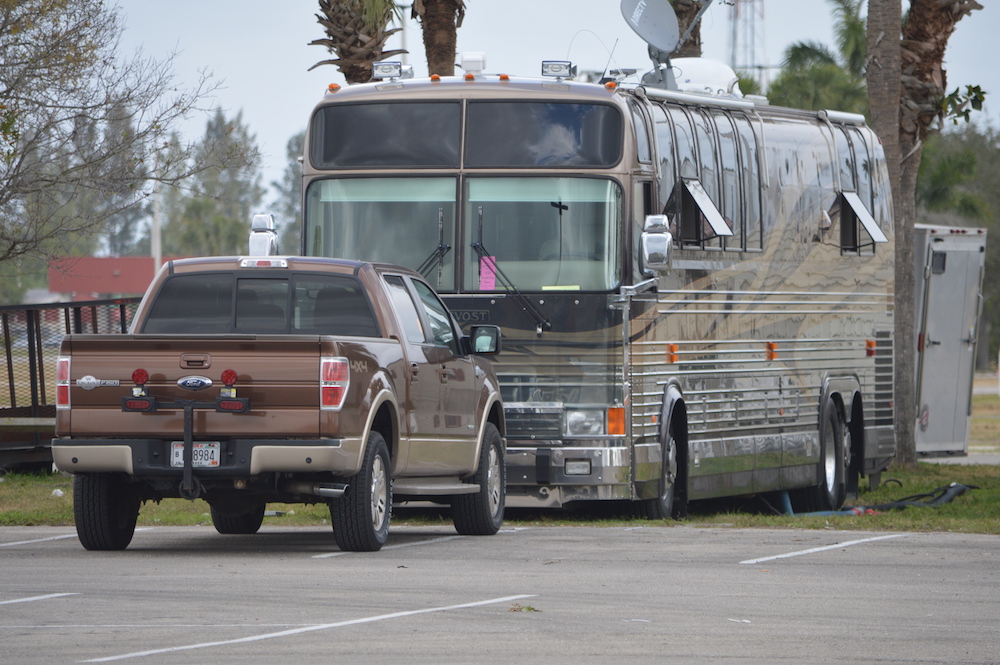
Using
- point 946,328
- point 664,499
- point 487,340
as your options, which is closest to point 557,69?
point 487,340

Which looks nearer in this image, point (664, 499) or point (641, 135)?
point (641, 135)

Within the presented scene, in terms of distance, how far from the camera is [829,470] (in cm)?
2022

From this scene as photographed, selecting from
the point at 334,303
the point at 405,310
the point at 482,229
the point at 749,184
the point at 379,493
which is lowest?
the point at 379,493

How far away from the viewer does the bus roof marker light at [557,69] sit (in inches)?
622

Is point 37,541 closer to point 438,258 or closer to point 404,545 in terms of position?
point 404,545

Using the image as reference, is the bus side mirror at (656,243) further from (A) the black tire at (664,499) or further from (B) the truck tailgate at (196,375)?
(B) the truck tailgate at (196,375)

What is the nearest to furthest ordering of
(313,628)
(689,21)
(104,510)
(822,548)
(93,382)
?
1. (313,628)
2. (93,382)
3. (104,510)
4. (822,548)
5. (689,21)

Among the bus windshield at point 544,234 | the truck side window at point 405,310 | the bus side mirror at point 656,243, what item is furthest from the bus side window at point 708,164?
the truck side window at point 405,310

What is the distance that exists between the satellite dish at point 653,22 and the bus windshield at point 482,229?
3.39m

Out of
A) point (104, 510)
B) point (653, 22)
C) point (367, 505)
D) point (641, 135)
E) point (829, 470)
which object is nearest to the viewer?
point (367, 505)

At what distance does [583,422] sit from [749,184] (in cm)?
377

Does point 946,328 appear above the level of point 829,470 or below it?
above

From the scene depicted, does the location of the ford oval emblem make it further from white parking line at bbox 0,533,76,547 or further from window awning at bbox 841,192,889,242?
window awning at bbox 841,192,889,242

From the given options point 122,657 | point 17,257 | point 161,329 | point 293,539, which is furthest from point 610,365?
point 17,257
